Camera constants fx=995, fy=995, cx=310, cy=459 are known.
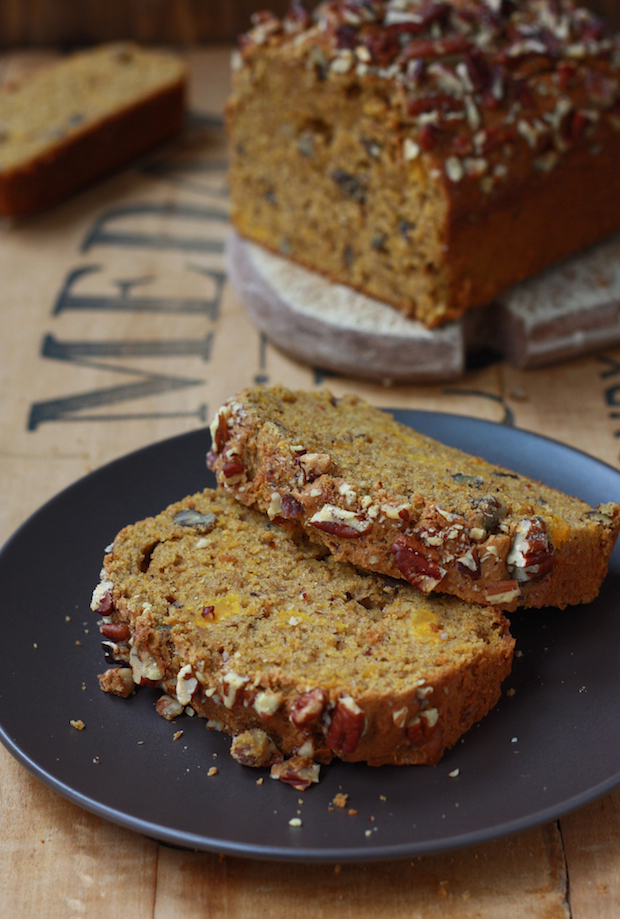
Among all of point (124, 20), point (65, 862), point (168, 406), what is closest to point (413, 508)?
point (65, 862)

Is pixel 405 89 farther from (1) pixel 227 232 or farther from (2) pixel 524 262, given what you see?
(1) pixel 227 232

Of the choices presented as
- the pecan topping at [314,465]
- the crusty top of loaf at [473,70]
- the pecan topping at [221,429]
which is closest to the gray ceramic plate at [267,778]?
the pecan topping at [221,429]

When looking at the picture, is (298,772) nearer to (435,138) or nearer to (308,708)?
(308,708)

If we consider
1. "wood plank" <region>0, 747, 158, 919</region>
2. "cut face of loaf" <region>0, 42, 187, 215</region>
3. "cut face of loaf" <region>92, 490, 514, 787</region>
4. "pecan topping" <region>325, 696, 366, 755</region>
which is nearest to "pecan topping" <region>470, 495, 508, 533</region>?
"cut face of loaf" <region>92, 490, 514, 787</region>

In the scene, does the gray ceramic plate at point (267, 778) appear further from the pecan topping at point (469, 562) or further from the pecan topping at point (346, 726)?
the pecan topping at point (469, 562)

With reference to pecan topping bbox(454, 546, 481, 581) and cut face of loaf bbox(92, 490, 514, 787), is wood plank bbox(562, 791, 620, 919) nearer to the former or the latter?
cut face of loaf bbox(92, 490, 514, 787)
